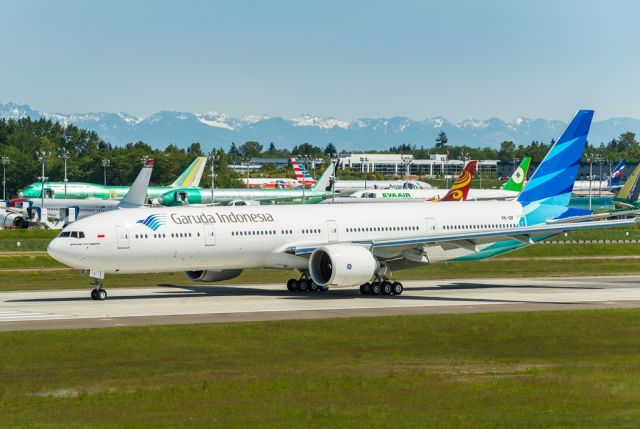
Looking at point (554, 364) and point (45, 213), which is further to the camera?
point (45, 213)

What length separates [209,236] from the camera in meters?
48.4

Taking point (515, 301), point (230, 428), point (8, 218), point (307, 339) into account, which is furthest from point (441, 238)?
point (8, 218)

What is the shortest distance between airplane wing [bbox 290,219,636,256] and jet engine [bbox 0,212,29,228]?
77300mm

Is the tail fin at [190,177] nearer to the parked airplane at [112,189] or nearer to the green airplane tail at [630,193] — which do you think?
the parked airplane at [112,189]

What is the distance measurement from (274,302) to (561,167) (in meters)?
20.8

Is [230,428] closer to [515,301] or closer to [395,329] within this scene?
[395,329]

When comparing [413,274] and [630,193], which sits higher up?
[630,193]

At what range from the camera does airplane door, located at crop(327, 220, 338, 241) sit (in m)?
52.0

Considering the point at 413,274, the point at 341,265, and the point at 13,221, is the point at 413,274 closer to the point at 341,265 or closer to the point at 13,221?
the point at 341,265

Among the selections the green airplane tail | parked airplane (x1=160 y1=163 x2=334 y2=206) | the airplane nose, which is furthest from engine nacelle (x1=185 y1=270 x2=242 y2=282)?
parked airplane (x1=160 y1=163 x2=334 y2=206)

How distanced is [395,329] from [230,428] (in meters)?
16.2

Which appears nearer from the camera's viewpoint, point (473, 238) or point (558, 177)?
point (473, 238)

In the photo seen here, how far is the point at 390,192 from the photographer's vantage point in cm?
15300

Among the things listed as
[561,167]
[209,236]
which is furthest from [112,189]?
[209,236]
